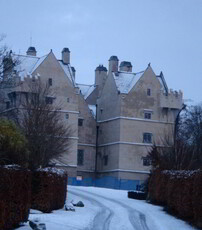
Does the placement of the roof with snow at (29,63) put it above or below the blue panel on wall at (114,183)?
above

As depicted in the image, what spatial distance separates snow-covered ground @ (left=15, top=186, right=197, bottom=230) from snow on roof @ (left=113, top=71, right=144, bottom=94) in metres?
39.5

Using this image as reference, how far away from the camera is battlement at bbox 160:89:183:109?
258 feet

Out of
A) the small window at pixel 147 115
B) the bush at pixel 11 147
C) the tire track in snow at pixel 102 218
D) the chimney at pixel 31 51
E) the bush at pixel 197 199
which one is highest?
the chimney at pixel 31 51

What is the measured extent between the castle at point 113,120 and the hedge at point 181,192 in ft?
114

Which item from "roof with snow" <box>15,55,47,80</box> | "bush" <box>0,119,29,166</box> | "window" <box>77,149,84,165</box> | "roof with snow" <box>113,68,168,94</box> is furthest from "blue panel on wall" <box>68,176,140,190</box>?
"bush" <box>0,119,29,166</box>

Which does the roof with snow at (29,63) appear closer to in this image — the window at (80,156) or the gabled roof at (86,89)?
the window at (80,156)

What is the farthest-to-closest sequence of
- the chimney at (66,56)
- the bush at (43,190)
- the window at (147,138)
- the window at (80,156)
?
the chimney at (66,56) < the window at (80,156) < the window at (147,138) < the bush at (43,190)

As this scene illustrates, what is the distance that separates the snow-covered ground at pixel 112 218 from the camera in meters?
25.8

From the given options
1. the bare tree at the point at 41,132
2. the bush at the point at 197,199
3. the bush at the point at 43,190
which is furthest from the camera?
the bare tree at the point at 41,132

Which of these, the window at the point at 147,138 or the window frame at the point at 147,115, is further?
the window at the point at 147,138

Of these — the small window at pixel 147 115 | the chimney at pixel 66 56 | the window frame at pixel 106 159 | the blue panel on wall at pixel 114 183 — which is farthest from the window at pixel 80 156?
the chimney at pixel 66 56

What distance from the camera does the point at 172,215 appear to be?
3234 centimetres

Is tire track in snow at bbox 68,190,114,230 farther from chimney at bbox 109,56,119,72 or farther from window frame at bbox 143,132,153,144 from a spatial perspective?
chimney at bbox 109,56,119,72

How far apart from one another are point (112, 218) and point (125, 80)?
50904 mm
